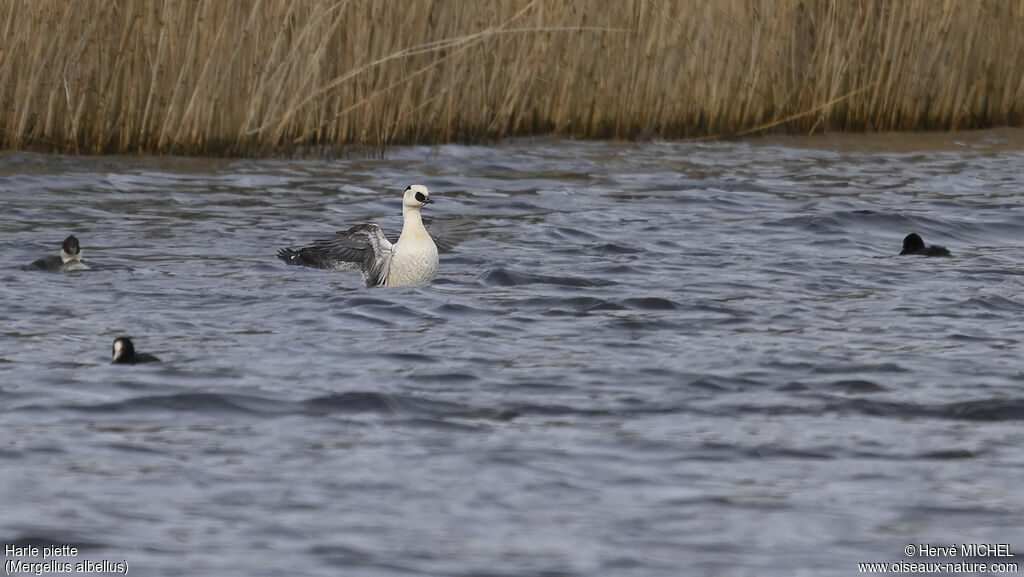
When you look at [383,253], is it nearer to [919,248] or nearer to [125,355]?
[125,355]

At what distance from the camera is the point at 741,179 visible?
38.1ft

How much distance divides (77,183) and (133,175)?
398 millimetres

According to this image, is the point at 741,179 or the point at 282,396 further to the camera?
the point at 741,179

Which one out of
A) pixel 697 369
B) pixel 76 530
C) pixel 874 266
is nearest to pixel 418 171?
pixel 874 266

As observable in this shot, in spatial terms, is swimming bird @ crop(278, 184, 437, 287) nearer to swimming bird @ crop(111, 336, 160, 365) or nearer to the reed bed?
swimming bird @ crop(111, 336, 160, 365)

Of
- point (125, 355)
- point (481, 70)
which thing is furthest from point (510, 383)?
point (481, 70)

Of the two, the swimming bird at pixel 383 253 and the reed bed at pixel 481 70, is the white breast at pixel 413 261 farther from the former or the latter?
the reed bed at pixel 481 70

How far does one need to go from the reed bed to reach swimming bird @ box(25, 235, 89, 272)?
2731mm

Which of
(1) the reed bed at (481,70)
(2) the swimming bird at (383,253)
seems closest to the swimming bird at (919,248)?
(2) the swimming bird at (383,253)

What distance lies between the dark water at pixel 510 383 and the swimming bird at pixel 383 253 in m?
0.14

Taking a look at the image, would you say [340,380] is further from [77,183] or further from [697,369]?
[77,183]

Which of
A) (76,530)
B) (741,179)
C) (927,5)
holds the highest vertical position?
(927,5)

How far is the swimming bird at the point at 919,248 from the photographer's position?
885 centimetres

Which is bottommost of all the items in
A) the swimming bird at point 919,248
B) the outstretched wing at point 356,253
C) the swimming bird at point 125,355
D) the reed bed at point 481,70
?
the swimming bird at point 125,355
